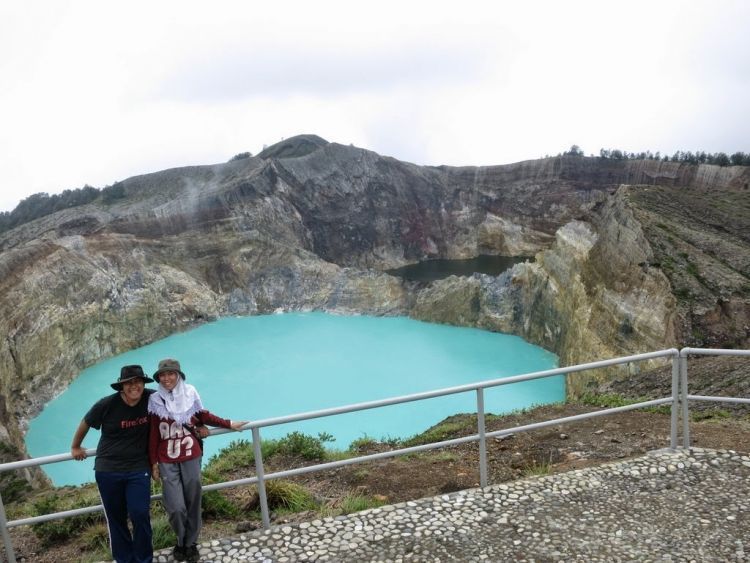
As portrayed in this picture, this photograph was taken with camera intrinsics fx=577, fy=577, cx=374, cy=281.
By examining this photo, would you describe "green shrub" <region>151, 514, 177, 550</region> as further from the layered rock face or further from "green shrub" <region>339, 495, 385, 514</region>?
the layered rock face

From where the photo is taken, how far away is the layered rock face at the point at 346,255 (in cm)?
1991

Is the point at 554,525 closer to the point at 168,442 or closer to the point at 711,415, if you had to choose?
the point at 168,442

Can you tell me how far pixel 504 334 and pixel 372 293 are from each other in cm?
957

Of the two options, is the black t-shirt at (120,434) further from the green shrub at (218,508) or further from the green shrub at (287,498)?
the green shrub at (287,498)

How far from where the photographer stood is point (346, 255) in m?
45.4

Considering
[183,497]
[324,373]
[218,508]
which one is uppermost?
[183,497]

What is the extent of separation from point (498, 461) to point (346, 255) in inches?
1505

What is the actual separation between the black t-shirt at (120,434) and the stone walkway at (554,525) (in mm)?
923

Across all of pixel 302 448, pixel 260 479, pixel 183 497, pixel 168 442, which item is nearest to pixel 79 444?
pixel 168 442

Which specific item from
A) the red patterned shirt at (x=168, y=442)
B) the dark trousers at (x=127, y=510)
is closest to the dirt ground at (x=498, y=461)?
the dark trousers at (x=127, y=510)

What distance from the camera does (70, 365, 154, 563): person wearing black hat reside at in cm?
418

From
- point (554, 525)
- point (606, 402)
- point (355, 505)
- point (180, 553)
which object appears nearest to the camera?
point (180, 553)

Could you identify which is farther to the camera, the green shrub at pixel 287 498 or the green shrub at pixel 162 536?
the green shrub at pixel 287 498

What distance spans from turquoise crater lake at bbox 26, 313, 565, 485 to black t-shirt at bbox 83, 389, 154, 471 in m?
10.6
